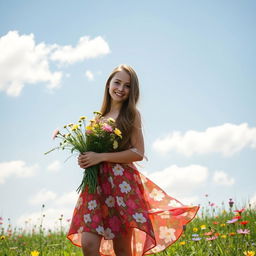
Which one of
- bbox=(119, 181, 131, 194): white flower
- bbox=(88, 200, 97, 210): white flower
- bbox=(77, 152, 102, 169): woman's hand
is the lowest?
bbox=(88, 200, 97, 210): white flower

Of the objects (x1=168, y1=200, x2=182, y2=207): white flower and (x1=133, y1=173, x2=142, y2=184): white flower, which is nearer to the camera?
(x1=133, y1=173, x2=142, y2=184): white flower

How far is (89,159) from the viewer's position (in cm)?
319

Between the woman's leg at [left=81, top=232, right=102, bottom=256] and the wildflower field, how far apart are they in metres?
0.90

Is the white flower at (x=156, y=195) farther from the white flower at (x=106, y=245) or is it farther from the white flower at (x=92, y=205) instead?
the white flower at (x=92, y=205)

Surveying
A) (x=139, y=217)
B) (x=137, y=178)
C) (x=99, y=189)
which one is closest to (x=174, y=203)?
(x=137, y=178)

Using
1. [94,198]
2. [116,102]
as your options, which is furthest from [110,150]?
[116,102]

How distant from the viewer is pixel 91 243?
120 inches

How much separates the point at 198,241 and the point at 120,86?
1.95 metres

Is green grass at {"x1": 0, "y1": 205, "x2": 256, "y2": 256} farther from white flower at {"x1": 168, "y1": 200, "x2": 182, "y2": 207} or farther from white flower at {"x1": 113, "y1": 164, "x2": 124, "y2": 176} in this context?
white flower at {"x1": 113, "y1": 164, "x2": 124, "y2": 176}

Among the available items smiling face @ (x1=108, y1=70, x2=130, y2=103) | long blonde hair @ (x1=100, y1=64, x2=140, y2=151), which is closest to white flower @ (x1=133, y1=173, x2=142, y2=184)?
long blonde hair @ (x1=100, y1=64, x2=140, y2=151)

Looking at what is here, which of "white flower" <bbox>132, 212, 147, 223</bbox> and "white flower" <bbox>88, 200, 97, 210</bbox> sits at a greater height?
"white flower" <bbox>88, 200, 97, 210</bbox>

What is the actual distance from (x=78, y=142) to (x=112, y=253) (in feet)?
3.98

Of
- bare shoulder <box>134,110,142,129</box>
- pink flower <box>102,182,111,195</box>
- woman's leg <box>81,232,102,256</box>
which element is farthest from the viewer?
bare shoulder <box>134,110,142,129</box>

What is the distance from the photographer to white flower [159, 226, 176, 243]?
365cm
